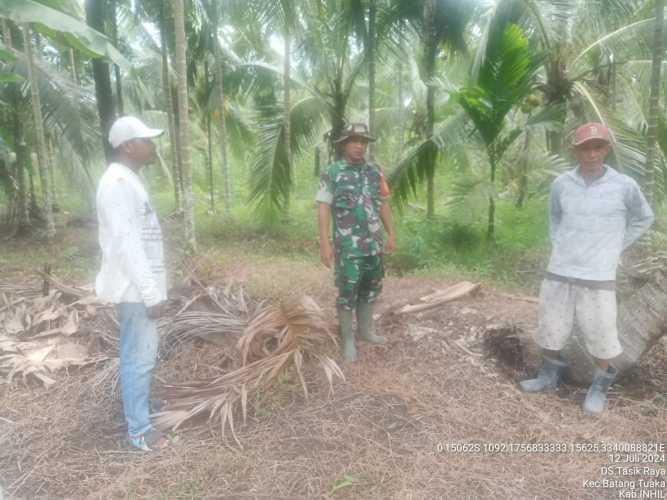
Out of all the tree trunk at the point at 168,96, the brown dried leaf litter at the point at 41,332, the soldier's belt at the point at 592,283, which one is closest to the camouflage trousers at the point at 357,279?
the soldier's belt at the point at 592,283

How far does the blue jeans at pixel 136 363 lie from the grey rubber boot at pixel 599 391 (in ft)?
8.73

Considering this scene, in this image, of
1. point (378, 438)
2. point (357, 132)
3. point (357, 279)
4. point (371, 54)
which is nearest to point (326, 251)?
point (357, 279)

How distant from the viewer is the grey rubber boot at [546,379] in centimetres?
347

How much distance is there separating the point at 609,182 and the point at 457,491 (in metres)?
1.98

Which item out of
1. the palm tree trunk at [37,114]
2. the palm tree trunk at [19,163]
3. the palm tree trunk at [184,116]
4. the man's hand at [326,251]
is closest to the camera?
the man's hand at [326,251]

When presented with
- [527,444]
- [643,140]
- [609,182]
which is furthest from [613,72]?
[527,444]

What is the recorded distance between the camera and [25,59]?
28.9 feet

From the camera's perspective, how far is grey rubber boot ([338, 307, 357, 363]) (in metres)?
3.86

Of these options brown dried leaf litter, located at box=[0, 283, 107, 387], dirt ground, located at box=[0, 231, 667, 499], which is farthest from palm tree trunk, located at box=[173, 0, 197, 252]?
dirt ground, located at box=[0, 231, 667, 499]

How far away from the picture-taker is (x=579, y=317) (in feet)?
10.6

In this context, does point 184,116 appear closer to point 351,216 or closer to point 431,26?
point 351,216

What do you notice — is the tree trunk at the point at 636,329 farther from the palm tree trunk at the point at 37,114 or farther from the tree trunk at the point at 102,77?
the palm tree trunk at the point at 37,114

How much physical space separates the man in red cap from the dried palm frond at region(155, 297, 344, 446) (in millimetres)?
1561

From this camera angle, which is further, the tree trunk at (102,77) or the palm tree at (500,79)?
the tree trunk at (102,77)
